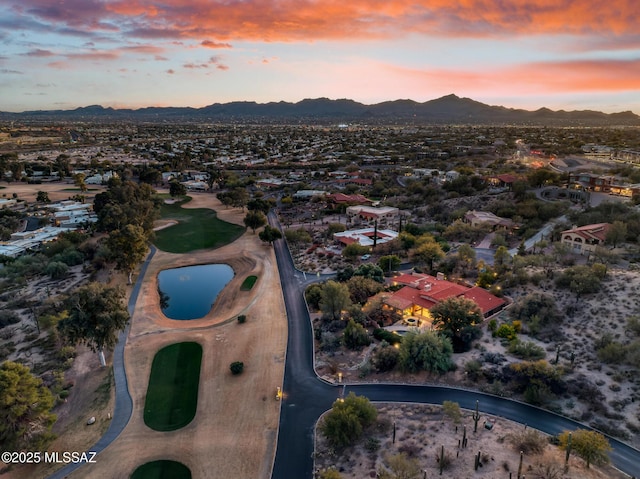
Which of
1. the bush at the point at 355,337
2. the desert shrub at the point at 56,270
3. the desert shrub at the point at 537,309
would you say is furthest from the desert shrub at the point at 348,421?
the desert shrub at the point at 56,270

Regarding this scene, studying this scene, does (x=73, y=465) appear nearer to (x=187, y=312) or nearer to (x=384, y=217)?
(x=187, y=312)

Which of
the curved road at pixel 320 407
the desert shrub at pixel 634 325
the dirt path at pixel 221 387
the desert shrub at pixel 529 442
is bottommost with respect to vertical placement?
the dirt path at pixel 221 387

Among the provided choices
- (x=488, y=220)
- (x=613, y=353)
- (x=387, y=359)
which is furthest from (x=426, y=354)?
(x=488, y=220)

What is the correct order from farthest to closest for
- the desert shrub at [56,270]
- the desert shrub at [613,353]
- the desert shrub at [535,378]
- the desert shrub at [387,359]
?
the desert shrub at [56,270] < the desert shrub at [387,359] < the desert shrub at [613,353] < the desert shrub at [535,378]

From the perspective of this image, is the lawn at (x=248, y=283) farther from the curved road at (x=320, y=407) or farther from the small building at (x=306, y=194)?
the small building at (x=306, y=194)

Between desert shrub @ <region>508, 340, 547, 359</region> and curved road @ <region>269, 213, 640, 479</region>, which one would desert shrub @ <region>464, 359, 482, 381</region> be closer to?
curved road @ <region>269, 213, 640, 479</region>

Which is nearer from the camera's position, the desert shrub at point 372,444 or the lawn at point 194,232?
the desert shrub at point 372,444
